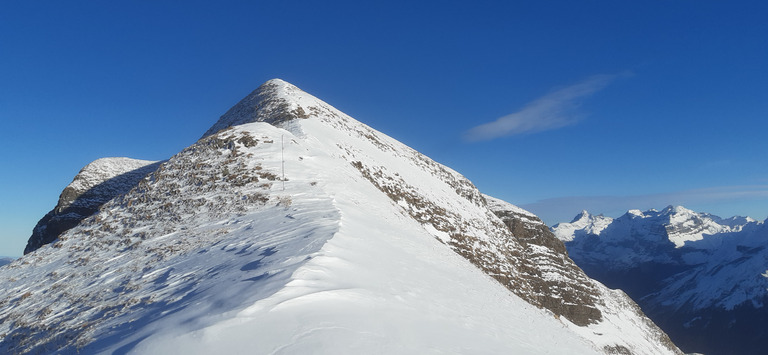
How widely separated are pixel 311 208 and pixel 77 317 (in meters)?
8.32

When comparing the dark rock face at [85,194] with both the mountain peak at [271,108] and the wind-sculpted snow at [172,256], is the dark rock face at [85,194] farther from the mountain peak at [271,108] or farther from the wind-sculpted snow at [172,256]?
the wind-sculpted snow at [172,256]

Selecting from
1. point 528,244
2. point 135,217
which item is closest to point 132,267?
point 135,217

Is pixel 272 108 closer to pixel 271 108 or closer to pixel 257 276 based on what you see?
pixel 271 108

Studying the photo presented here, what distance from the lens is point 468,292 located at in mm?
12523

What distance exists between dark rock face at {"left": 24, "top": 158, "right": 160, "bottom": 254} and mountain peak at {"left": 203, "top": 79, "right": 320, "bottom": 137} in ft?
41.6

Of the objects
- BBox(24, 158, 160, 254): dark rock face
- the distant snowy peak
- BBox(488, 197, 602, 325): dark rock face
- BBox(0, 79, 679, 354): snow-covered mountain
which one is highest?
the distant snowy peak

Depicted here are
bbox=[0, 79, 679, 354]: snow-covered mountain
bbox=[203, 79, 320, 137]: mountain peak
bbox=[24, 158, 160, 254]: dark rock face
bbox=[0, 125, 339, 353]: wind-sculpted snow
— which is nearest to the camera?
bbox=[0, 79, 679, 354]: snow-covered mountain

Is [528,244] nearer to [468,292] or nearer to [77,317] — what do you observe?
[468,292]

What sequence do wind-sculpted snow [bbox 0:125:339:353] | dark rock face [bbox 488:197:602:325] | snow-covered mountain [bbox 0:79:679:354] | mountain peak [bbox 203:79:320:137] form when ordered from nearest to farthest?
snow-covered mountain [bbox 0:79:679:354] < wind-sculpted snow [bbox 0:125:339:353] < mountain peak [bbox 203:79:320:137] < dark rock face [bbox 488:197:602:325]

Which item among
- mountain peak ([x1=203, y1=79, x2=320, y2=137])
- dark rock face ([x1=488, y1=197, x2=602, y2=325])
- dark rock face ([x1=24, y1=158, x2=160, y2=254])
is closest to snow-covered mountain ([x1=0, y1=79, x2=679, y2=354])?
mountain peak ([x1=203, y1=79, x2=320, y2=137])

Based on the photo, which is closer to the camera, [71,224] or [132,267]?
[132,267]

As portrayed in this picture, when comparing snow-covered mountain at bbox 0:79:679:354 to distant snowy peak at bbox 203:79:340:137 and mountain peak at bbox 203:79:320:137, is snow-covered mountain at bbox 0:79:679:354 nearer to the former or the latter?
mountain peak at bbox 203:79:320:137

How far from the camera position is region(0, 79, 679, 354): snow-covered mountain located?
646cm

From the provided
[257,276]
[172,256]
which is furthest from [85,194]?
[257,276]
